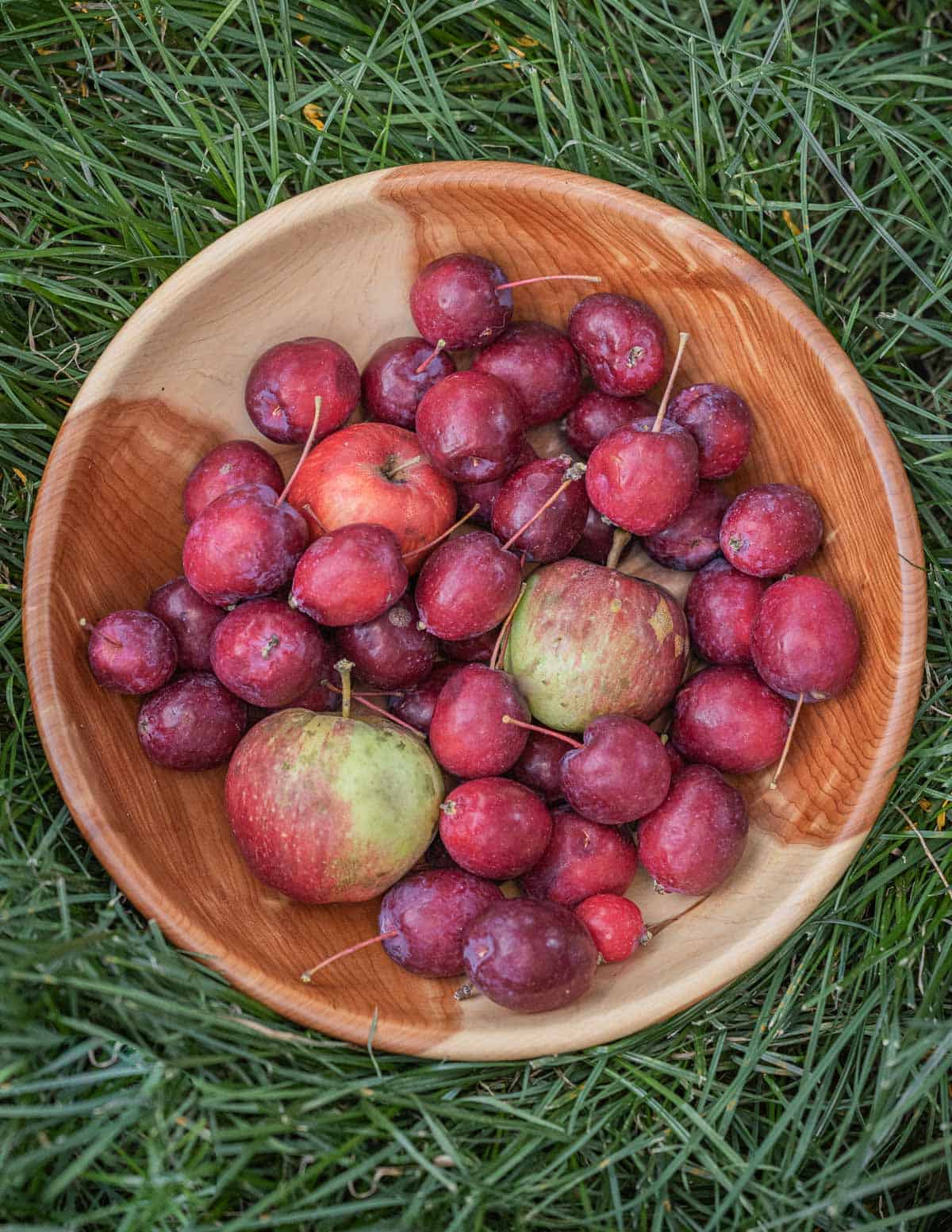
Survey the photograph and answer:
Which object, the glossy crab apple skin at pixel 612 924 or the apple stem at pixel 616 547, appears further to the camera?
the apple stem at pixel 616 547

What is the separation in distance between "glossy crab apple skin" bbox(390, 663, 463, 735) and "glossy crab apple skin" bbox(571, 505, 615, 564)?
1.16 ft

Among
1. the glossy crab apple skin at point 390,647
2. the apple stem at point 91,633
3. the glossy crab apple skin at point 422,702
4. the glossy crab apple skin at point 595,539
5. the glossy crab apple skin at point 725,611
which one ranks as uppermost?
the apple stem at point 91,633

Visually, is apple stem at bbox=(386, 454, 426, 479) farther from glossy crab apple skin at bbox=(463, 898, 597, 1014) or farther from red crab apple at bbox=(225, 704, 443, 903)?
glossy crab apple skin at bbox=(463, 898, 597, 1014)

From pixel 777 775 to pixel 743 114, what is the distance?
1.44m

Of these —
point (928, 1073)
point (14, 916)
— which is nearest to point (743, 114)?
point (928, 1073)

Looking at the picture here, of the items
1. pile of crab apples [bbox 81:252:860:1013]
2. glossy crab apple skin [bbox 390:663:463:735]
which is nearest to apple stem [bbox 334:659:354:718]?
pile of crab apples [bbox 81:252:860:1013]

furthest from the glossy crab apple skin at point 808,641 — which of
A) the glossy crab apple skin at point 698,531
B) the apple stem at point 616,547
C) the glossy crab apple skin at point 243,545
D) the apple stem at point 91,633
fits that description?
the apple stem at point 91,633

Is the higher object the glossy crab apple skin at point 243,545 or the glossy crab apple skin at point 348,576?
the glossy crab apple skin at point 243,545

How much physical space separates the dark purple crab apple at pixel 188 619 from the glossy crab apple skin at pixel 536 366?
712 millimetres

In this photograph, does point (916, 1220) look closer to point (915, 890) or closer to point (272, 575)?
point (915, 890)

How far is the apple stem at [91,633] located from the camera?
189 cm

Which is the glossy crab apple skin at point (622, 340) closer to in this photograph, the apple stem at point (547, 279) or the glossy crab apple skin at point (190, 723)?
the apple stem at point (547, 279)

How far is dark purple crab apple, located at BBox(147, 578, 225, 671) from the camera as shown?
2020mm

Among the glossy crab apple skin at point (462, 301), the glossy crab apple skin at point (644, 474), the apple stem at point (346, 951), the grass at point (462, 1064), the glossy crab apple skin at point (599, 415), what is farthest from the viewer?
the glossy crab apple skin at point (599, 415)
